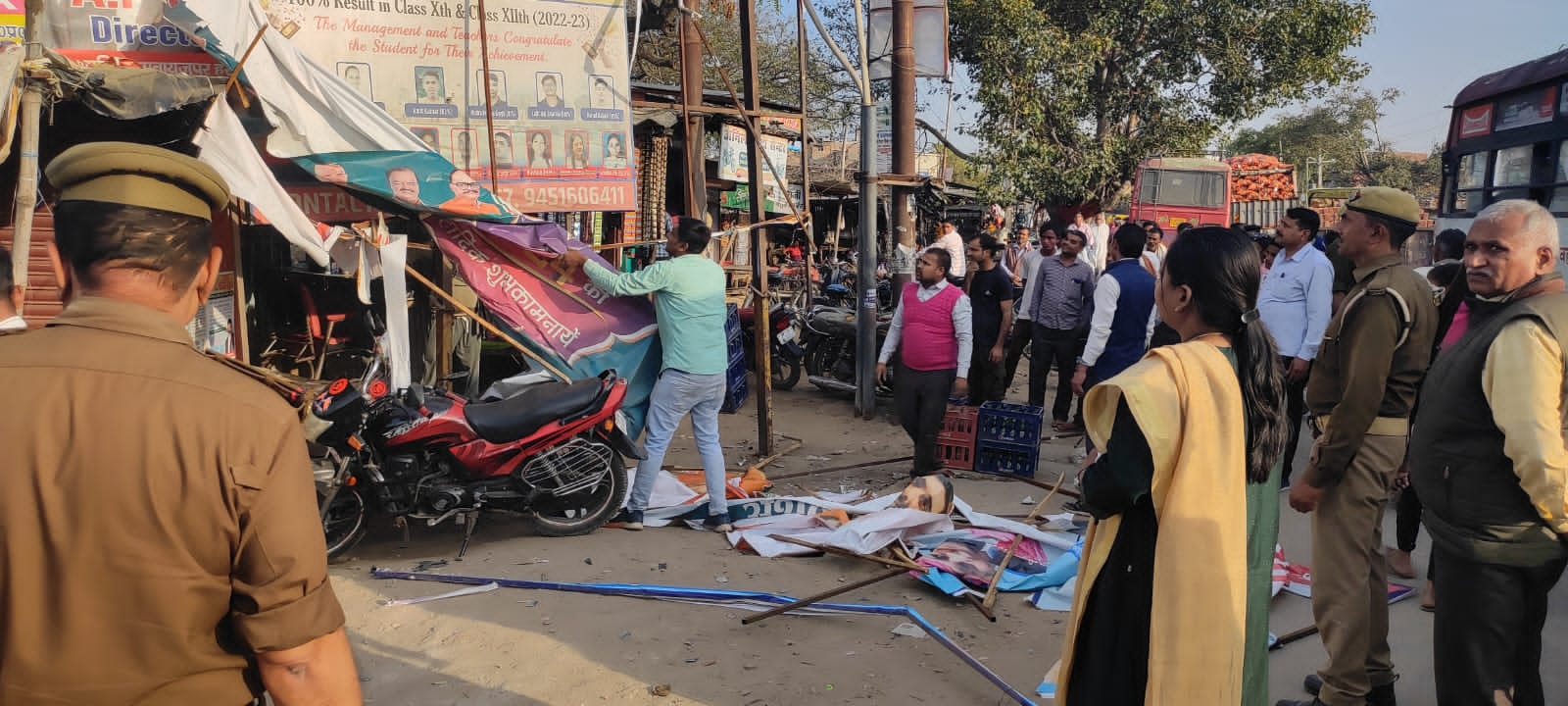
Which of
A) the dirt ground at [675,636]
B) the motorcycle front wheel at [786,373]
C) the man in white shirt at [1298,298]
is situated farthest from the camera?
the motorcycle front wheel at [786,373]

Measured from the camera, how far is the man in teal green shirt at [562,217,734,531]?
575 centimetres

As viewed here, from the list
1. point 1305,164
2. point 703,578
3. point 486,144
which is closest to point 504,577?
point 703,578

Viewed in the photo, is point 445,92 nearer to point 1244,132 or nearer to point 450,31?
point 450,31

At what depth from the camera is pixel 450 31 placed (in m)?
6.91

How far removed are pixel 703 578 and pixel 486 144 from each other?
3.78 metres

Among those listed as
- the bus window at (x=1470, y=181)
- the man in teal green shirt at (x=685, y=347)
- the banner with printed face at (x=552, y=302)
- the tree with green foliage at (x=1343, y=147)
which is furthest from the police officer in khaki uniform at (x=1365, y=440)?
the tree with green foliage at (x=1343, y=147)

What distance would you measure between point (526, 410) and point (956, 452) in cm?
337

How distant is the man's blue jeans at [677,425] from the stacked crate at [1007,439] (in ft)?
7.48

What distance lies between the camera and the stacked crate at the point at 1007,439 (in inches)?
280

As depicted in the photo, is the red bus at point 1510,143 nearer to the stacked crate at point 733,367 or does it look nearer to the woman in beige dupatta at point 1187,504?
the stacked crate at point 733,367

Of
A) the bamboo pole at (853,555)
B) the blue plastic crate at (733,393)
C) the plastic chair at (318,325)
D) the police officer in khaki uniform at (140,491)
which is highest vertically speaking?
the police officer in khaki uniform at (140,491)

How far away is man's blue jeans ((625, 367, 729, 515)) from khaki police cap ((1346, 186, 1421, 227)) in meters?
3.49

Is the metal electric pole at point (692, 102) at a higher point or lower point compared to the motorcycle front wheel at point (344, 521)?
higher

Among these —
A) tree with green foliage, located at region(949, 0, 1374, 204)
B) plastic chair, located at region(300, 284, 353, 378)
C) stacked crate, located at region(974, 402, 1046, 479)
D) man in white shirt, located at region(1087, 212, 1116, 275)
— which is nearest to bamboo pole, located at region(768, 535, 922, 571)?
stacked crate, located at region(974, 402, 1046, 479)
